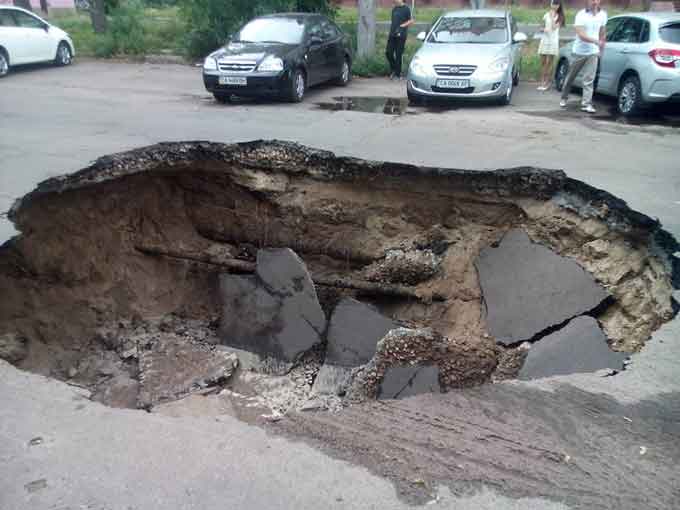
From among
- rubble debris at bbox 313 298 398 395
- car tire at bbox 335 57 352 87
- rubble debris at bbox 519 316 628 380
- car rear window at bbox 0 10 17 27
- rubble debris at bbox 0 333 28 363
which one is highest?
car rear window at bbox 0 10 17 27

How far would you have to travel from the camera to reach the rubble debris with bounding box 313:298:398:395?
5.17m

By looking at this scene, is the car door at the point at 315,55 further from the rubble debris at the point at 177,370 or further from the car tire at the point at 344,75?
the rubble debris at the point at 177,370

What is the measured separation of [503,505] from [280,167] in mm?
4254

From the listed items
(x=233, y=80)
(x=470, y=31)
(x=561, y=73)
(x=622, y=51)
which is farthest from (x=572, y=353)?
(x=561, y=73)

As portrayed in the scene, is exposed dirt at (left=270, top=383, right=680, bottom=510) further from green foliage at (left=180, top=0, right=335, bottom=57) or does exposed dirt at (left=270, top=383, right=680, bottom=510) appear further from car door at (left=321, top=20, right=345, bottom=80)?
green foliage at (left=180, top=0, right=335, bottom=57)

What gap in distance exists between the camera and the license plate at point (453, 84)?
1155cm

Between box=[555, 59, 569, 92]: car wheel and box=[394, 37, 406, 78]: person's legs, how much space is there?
Answer: 4043mm

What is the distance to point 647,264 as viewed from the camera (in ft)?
14.9

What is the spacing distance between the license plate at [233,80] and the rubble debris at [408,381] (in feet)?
29.7

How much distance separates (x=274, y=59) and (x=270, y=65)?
0.50 ft

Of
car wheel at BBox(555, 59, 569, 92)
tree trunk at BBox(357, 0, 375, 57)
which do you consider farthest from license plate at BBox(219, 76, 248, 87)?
car wheel at BBox(555, 59, 569, 92)

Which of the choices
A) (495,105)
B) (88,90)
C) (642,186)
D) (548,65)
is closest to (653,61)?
(495,105)

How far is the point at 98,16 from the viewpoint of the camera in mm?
21047

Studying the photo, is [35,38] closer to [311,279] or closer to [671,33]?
[311,279]
